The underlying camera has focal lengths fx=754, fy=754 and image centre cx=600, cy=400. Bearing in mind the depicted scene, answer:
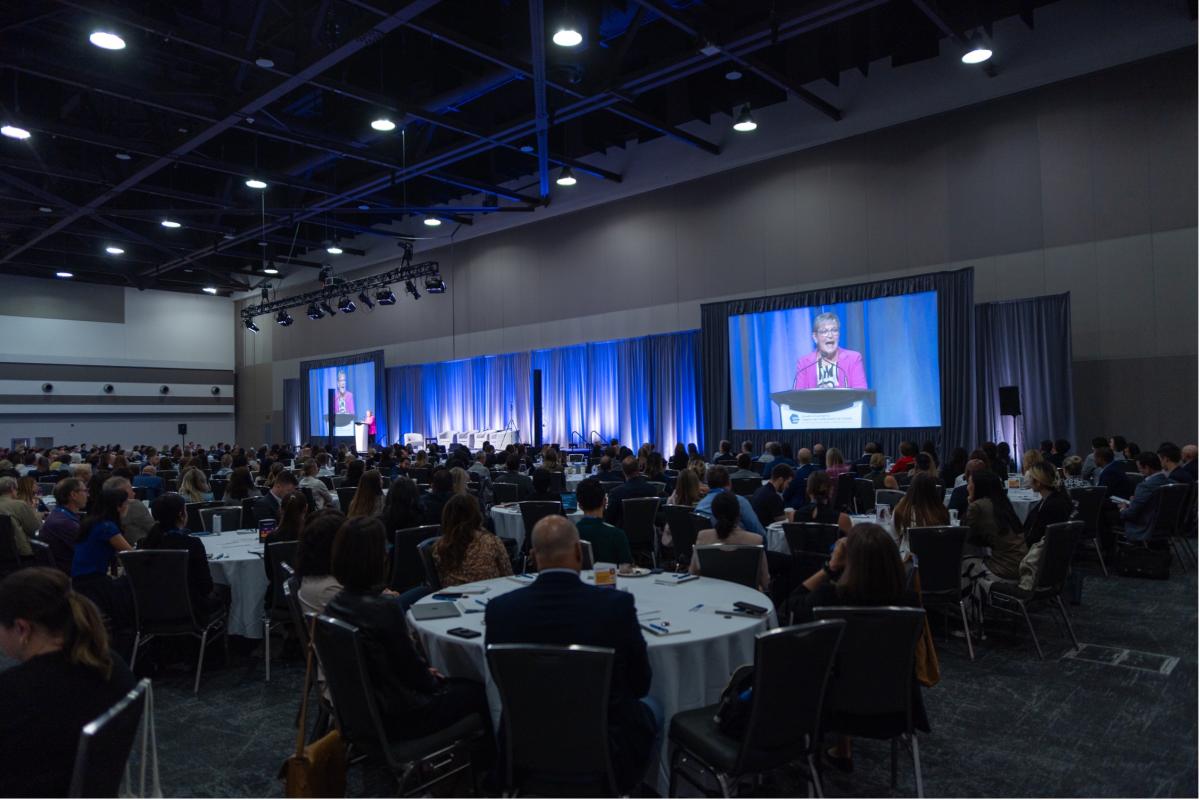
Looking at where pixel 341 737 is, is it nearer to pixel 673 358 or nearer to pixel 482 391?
pixel 673 358

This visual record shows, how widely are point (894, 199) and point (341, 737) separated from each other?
13.0 m

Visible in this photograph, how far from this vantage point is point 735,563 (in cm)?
444

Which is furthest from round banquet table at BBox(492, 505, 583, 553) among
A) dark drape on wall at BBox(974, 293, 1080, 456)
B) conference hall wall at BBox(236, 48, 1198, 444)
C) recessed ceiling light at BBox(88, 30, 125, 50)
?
conference hall wall at BBox(236, 48, 1198, 444)

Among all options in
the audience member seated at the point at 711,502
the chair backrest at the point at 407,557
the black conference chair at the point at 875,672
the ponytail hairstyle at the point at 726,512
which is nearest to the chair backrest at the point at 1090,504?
the audience member seated at the point at 711,502

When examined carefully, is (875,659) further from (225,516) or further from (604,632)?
(225,516)

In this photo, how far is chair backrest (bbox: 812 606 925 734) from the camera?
2869 mm

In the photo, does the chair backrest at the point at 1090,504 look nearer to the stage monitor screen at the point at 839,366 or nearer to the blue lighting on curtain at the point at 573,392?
the stage monitor screen at the point at 839,366

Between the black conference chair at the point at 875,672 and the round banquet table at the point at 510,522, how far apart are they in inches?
182

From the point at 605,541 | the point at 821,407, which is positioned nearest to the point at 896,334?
the point at 821,407

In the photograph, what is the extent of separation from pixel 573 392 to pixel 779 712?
15735mm

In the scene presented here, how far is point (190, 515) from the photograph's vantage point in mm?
7496

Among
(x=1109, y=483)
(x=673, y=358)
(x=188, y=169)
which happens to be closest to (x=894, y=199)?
(x=673, y=358)

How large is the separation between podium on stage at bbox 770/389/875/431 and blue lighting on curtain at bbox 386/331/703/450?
7.05ft

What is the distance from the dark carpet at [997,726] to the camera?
3396mm
